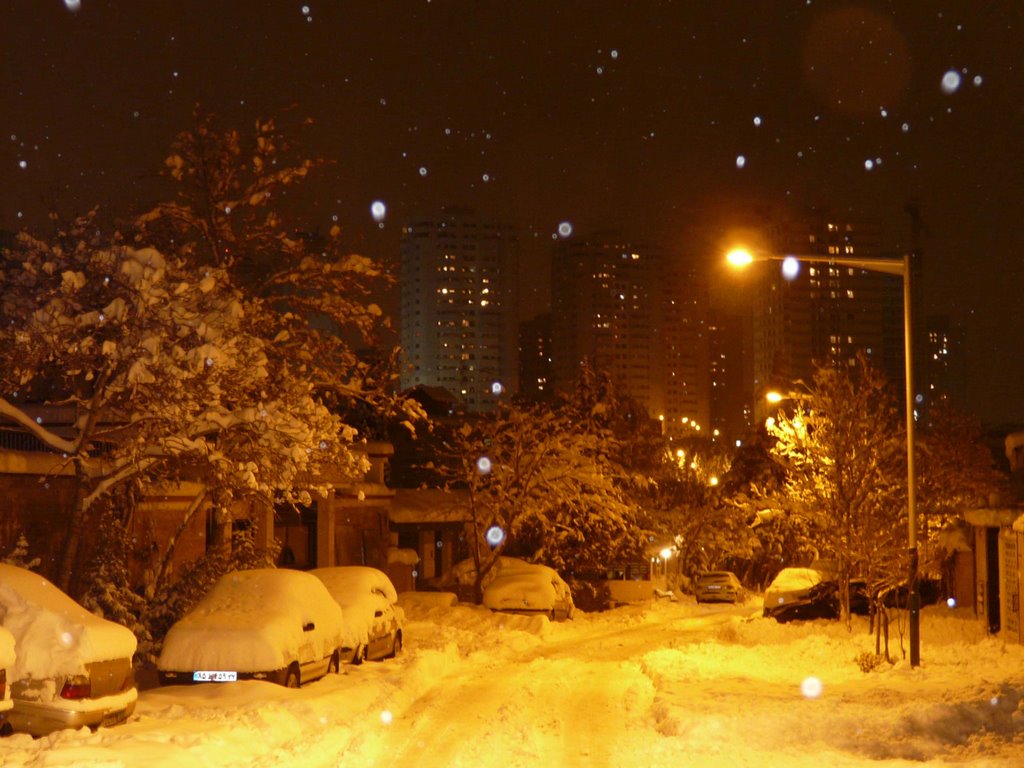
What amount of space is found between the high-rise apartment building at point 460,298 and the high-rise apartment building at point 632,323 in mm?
8741

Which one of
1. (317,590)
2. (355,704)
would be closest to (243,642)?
(355,704)

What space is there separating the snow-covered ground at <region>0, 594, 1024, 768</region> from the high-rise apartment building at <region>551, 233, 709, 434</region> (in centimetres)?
13347

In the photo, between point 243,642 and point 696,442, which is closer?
point 243,642

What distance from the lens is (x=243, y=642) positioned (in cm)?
1542

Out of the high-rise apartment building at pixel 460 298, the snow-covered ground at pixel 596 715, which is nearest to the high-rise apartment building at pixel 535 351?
the high-rise apartment building at pixel 460 298

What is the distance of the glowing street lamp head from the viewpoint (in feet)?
57.0

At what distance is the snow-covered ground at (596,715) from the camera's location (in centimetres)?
1155

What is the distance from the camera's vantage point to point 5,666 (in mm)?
10586

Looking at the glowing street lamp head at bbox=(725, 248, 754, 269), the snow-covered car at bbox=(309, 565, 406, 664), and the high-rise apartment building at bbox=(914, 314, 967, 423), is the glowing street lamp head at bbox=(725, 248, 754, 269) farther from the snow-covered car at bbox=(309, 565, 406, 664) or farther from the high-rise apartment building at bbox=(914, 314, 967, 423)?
the high-rise apartment building at bbox=(914, 314, 967, 423)

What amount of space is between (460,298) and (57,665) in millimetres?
160567

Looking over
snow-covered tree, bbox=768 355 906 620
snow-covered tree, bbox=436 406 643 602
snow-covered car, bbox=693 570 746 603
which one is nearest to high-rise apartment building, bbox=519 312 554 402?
snow-covered car, bbox=693 570 746 603

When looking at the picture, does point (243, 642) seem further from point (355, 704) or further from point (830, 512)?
point (830, 512)

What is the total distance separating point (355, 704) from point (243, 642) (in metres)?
1.69

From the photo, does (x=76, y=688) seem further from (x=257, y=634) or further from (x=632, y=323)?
(x=632, y=323)
